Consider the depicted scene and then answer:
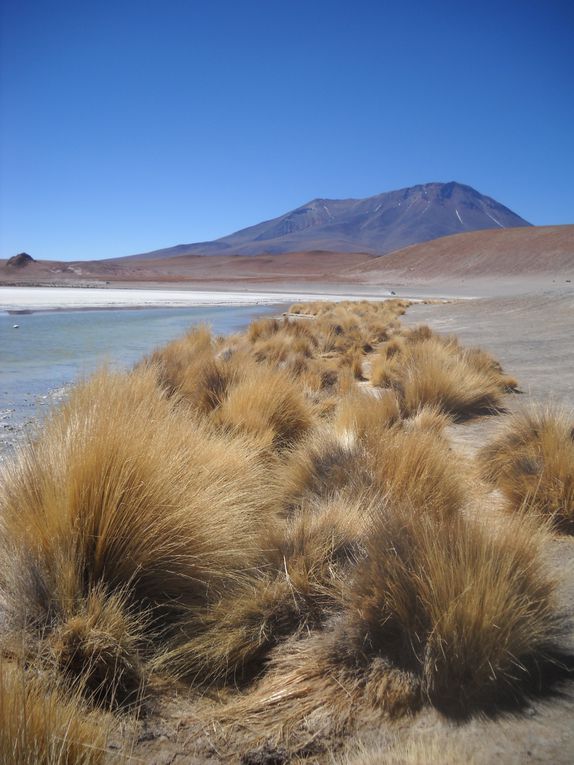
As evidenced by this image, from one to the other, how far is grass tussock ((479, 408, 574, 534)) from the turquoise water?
2.73 meters

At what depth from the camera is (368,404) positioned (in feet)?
14.5

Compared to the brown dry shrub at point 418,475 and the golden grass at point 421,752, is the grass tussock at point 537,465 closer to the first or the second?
the brown dry shrub at point 418,475

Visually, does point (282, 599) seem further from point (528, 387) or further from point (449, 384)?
point (528, 387)

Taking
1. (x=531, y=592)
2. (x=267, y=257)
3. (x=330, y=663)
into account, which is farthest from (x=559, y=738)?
(x=267, y=257)

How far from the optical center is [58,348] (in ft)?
35.4

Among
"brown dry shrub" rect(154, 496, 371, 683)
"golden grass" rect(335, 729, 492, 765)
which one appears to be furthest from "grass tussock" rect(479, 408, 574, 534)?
"golden grass" rect(335, 729, 492, 765)

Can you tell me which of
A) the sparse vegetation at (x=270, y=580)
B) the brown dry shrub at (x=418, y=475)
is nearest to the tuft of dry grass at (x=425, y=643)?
the sparse vegetation at (x=270, y=580)

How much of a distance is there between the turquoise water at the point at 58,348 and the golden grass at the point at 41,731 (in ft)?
7.95

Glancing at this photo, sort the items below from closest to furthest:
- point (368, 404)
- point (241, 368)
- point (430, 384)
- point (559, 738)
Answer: point (559, 738), point (368, 404), point (430, 384), point (241, 368)

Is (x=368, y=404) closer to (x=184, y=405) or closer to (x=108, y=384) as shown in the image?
(x=184, y=405)

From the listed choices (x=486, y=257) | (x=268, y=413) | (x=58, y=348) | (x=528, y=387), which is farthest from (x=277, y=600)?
(x=486, y=257)

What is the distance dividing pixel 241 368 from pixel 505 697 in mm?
4394

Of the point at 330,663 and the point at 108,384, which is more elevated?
the point at 108,384

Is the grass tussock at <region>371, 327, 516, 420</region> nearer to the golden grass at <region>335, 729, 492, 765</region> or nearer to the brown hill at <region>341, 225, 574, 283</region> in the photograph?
the golden grass at <region>335, 729, 492, 765</region>
